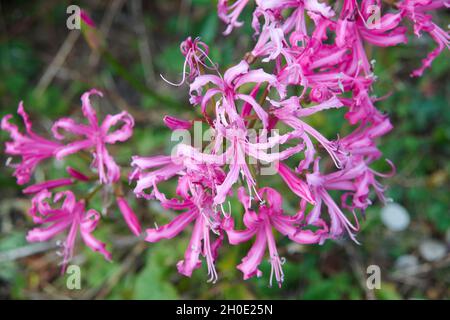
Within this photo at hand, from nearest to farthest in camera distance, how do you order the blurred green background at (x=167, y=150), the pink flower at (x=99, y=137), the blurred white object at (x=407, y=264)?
the pink flower at (x=99, y=137), the blurred green background at (x=167, y=150), the blurred white object at (x=407, y=264)

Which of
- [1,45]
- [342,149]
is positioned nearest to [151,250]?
[342,149]

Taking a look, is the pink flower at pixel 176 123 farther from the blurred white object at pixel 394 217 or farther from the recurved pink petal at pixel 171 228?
the blurred white object at pixel 394 217

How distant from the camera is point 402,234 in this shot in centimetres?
223

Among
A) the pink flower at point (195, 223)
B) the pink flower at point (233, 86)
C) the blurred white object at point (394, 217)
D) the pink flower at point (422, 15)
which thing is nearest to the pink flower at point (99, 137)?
the pink flower at point (195, 223)

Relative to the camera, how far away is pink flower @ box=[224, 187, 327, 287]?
1252 mm

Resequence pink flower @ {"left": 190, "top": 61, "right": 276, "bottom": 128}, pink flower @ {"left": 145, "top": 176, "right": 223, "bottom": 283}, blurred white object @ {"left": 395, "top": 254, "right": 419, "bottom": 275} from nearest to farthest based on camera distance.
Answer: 1. pink flower @ {"left": 190, "top": 61, "right": 276, "bottom": 128}
2. pink flower @ {"left": 145, "top": 176, "right": 223, "bottom": 283}
3. blurred white object @ {"left": 395, "top": 254, "right": 419, "bottom": 275}

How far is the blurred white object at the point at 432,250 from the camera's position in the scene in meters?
2.15

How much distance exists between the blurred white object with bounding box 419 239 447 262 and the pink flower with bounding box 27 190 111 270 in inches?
53.7

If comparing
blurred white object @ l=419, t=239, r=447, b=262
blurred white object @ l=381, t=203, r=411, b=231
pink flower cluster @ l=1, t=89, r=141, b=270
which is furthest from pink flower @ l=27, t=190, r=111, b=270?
blurred white object @ l=419, t=239, r=447, b=262

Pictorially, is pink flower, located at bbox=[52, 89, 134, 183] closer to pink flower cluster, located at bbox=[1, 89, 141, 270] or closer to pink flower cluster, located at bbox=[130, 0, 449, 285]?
pink flower cluster, located at bbox=[1, 89, 141, 270]

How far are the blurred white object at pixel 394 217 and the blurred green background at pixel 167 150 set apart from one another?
1.3 inches

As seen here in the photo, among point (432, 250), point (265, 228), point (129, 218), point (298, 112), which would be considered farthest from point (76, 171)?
point (432, 250)

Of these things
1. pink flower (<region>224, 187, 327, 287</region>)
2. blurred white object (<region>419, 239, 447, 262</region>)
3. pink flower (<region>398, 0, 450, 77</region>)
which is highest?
pink flower (<region>398, 0, 450, 77</region>)

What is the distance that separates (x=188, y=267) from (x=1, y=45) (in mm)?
1780
